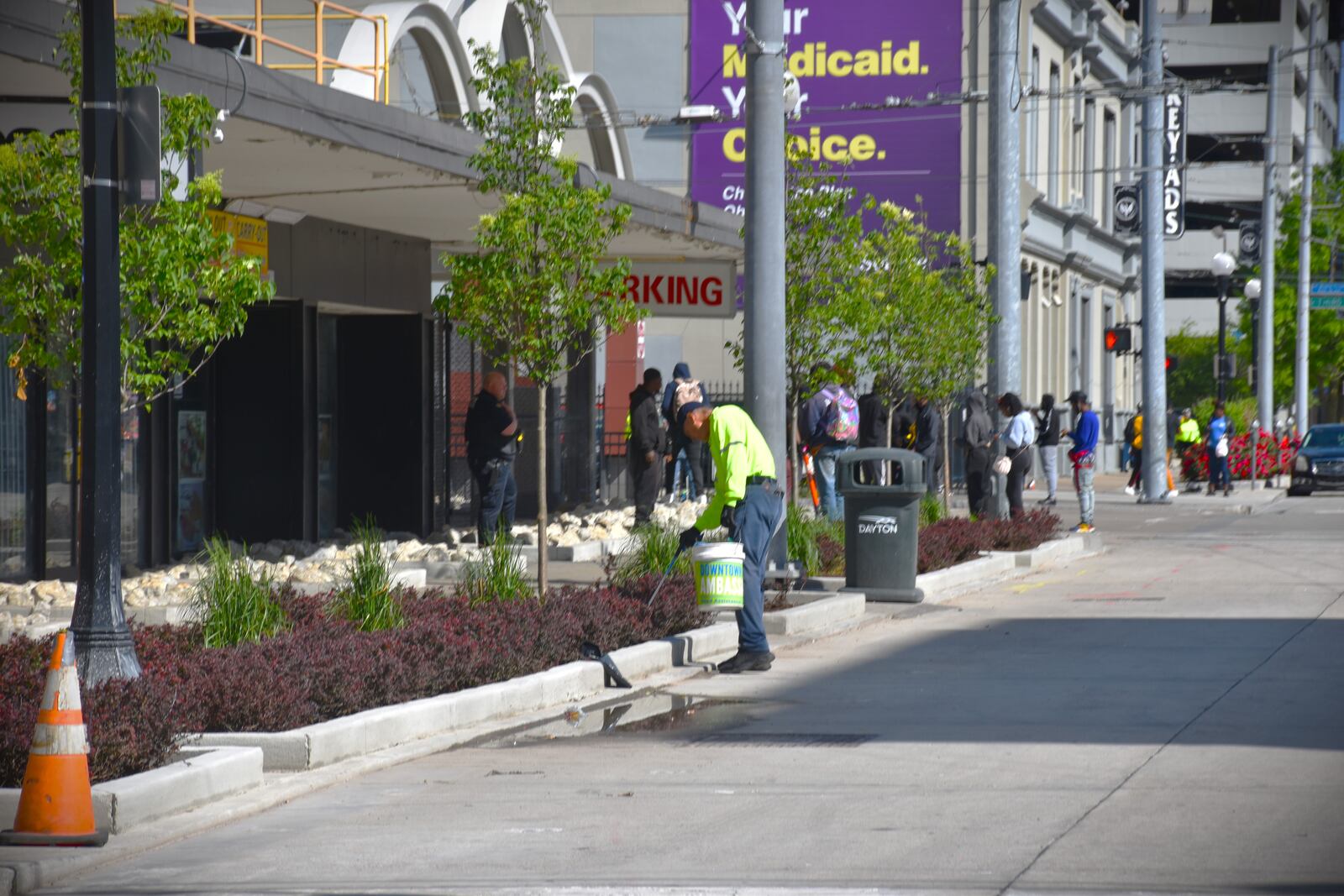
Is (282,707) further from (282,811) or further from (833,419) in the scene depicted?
(833,419)

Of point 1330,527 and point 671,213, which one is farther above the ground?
point 671,213

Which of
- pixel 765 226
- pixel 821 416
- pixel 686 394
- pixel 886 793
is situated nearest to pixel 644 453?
pixel 686 394

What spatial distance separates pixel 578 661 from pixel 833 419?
10.6 m

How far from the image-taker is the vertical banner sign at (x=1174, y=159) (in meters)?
45.8

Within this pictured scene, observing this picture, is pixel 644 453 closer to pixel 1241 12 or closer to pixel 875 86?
pixel 875 86

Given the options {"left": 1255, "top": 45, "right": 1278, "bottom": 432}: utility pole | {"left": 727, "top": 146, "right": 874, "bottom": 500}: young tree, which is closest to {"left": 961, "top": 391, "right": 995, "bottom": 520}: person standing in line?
{"left": 727, "top": 146, "right": 874, "bottom": 500}: young tree

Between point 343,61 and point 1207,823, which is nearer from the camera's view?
point 1207,823

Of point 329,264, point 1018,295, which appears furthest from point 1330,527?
point 329,264

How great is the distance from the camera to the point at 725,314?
22.9 m

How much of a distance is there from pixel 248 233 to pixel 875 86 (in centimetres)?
2285

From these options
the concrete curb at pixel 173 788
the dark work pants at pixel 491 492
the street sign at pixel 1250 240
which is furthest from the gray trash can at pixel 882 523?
the street sign at pixel 1250 240

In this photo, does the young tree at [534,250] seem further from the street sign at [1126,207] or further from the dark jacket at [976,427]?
the street sign at [1126,207]

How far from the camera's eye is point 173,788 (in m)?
8.16

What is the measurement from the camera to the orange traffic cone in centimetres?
742
